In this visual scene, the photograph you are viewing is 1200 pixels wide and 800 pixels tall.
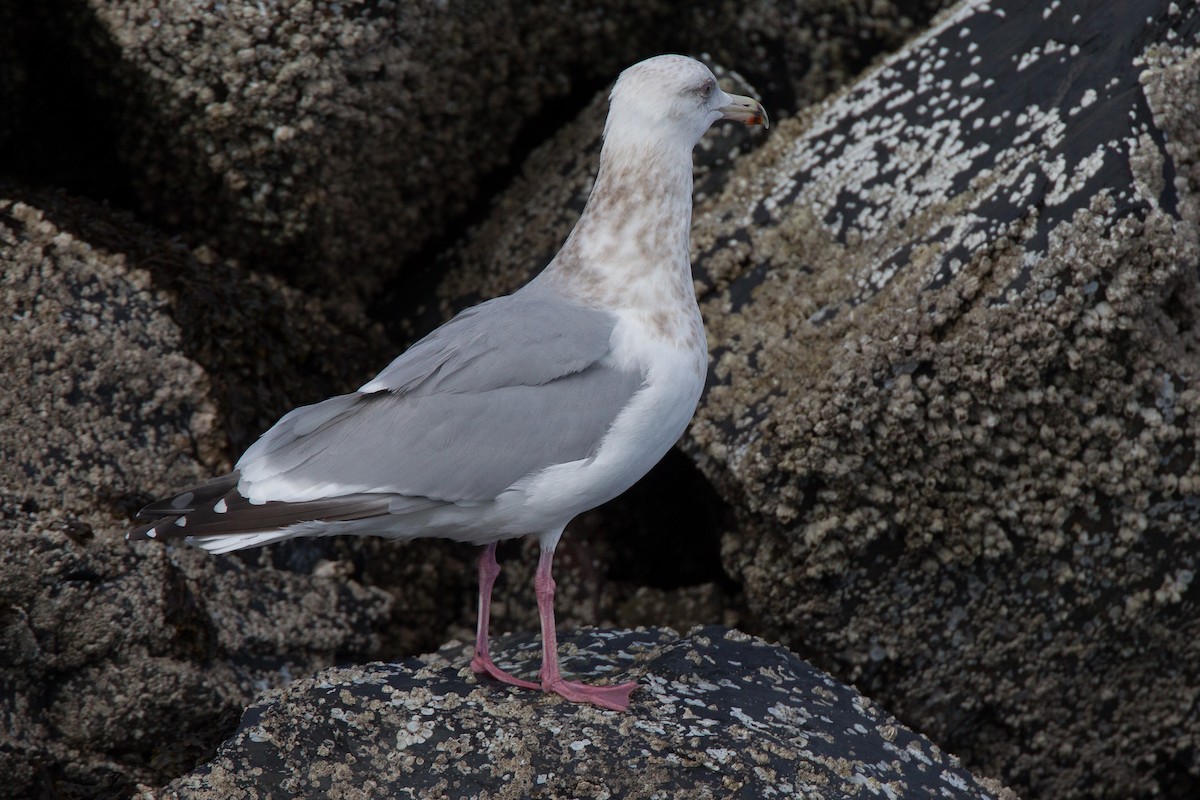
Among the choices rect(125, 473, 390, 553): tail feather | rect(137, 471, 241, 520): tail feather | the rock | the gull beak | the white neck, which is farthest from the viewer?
the gull beak

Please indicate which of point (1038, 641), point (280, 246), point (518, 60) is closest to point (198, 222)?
point (280, 246)

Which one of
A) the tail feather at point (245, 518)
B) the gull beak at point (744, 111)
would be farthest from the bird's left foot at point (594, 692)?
the gull beak at point (744, 111)

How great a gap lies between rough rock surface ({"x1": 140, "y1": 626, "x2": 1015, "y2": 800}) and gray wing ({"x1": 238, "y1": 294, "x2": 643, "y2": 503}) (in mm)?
579

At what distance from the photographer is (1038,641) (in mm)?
4363

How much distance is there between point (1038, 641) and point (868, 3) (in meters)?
2.89

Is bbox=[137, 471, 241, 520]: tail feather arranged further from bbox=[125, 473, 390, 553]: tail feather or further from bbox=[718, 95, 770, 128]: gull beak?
bbox=[718, 95, 770, 128]: gull beak

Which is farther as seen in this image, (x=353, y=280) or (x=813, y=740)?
(x=353, y=280)

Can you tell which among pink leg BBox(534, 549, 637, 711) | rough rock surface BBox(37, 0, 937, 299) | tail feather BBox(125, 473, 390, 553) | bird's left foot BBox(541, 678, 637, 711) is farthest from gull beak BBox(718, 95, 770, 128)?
bird's left foot BBox(541, 678, 637, 711)

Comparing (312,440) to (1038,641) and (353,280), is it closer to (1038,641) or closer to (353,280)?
(353,280)

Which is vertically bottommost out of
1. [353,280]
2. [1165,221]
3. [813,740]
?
[813,740]

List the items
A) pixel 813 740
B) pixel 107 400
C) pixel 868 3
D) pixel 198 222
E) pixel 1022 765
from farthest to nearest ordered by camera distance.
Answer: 1. pixel 868 3
2. pixel 198 222
3. pixel 1022 765
4. pixel 107 400
5. pixel 813 740

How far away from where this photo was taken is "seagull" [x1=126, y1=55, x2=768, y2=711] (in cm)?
347

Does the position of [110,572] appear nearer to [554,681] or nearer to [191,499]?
[191,499]

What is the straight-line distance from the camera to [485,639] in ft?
12.6
